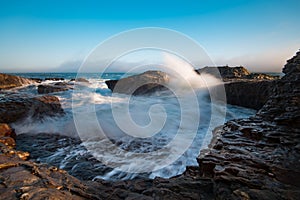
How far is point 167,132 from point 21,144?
4070 mm

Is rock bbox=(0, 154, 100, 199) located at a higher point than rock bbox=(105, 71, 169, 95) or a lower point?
lower

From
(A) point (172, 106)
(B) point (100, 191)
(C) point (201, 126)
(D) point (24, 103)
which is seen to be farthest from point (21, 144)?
(A) point (172, 106)

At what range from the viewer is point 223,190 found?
2.02 m

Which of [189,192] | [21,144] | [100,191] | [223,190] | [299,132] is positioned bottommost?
[21,144]

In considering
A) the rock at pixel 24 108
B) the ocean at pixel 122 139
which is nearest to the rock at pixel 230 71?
the ocean at pixel 122 139

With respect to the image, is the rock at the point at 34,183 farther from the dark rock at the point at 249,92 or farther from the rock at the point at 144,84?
the rock at the point at 144,84

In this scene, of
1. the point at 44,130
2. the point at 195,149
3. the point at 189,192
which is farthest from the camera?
the point at 44,130

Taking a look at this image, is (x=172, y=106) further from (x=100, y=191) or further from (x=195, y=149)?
(x=100, y=191)

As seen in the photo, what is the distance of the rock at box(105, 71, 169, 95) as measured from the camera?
1388 centimetres

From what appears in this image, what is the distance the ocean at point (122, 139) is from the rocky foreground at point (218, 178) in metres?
0.74

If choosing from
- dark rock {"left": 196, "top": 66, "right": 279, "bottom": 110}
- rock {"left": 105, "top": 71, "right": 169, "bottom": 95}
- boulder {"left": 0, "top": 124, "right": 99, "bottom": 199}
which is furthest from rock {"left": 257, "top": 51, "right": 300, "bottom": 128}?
rock {"left": 105, "top": 71, "right": 169, "bottom": 95}

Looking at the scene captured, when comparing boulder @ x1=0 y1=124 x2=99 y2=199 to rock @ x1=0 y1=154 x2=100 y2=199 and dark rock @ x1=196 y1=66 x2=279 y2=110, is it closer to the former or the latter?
rock @ x1=0 y1=154 x2=100 y2=199

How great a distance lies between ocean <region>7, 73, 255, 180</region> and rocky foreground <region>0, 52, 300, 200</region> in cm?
74

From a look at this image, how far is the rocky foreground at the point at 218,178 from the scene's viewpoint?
1.91 m
